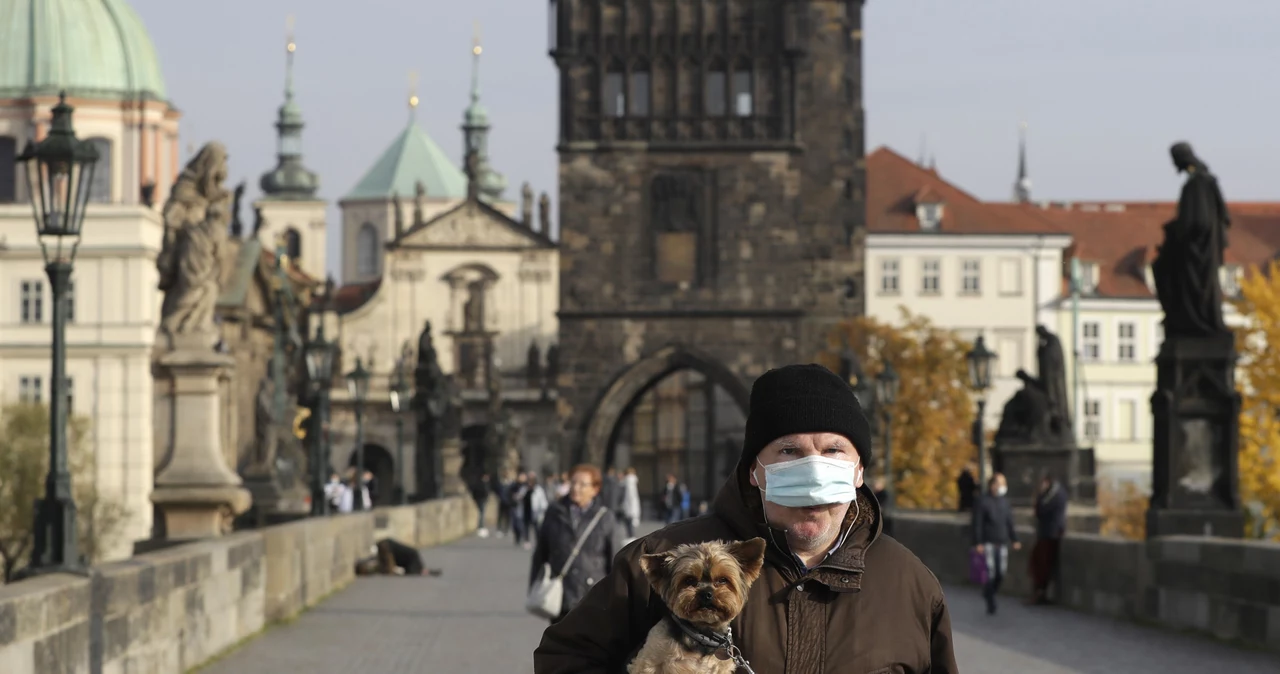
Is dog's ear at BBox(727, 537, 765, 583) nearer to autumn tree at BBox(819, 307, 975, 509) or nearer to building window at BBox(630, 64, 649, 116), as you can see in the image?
autumn tree at BBox(819, 307, 975, 509)

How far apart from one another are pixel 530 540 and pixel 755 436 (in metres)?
38.5

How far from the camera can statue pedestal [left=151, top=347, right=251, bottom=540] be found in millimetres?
20297

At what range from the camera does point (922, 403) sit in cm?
6512

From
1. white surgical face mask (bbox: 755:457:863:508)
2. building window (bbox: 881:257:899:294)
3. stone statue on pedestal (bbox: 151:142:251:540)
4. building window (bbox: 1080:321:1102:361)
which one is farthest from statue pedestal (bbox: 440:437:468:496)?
white surgical face mask (bbox: 755:457:863:508)

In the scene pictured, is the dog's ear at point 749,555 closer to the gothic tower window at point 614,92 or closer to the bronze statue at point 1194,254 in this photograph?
the bronze statue at point 1194,254

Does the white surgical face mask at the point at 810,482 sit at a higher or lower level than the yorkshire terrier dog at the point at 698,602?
higher

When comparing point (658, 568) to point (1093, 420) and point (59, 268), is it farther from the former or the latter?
point (1093, 420)

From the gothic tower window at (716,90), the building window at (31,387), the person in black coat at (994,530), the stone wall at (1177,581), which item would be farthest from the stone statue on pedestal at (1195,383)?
the building window at (31,387)

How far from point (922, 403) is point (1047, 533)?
43.7 metres

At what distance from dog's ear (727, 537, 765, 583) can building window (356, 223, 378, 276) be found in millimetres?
133082

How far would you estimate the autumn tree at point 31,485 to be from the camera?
63000 millimetres

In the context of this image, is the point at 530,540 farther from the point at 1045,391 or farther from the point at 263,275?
the point at 263,275

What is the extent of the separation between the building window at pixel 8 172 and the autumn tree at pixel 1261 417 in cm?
4585

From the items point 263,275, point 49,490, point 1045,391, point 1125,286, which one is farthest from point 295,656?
point 1125,286
